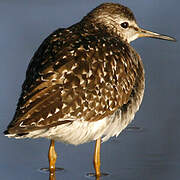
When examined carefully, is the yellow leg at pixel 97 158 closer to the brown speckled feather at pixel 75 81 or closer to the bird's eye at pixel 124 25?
the brown speckled feather at pixel 75 81

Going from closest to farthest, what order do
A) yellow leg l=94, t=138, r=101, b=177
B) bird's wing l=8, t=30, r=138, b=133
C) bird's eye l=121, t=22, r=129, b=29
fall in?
bird's wing l=8, t=30, r=138, b=133
yellow leg l=94, t=138, r=101, b=177
bird's eye l=121, t=22, r=129, b=29

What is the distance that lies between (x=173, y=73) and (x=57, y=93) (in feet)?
14.2

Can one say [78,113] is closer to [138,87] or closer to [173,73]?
[138,87]

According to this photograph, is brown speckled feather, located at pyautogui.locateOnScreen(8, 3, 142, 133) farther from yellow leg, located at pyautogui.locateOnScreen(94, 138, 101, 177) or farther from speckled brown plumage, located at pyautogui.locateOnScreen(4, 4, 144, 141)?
yellow leg, located at pyautogui.locateOnScreen(94, 138, 101, 177)

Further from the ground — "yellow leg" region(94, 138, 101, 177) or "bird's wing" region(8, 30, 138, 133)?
"bird's wing" region(8, 30, 138, 133)

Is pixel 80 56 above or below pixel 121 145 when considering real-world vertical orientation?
above

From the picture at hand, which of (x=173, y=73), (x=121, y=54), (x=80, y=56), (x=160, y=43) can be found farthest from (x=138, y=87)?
(x=160, y=43)

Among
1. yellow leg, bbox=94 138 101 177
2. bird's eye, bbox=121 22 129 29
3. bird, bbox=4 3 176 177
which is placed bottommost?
yellow leg, bbox=94 138 101 177

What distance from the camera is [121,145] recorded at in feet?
31.8

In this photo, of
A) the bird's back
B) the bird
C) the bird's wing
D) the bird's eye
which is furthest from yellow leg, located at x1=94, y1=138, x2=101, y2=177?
the bird's eye

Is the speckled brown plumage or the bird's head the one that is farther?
the bird's head

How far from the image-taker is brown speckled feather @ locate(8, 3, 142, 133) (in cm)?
800

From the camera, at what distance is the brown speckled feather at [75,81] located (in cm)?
800

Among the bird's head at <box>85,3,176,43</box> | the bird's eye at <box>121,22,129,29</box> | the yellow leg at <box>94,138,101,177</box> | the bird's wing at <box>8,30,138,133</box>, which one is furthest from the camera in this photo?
the bird's eye at <box>121,22,129,29</box>
